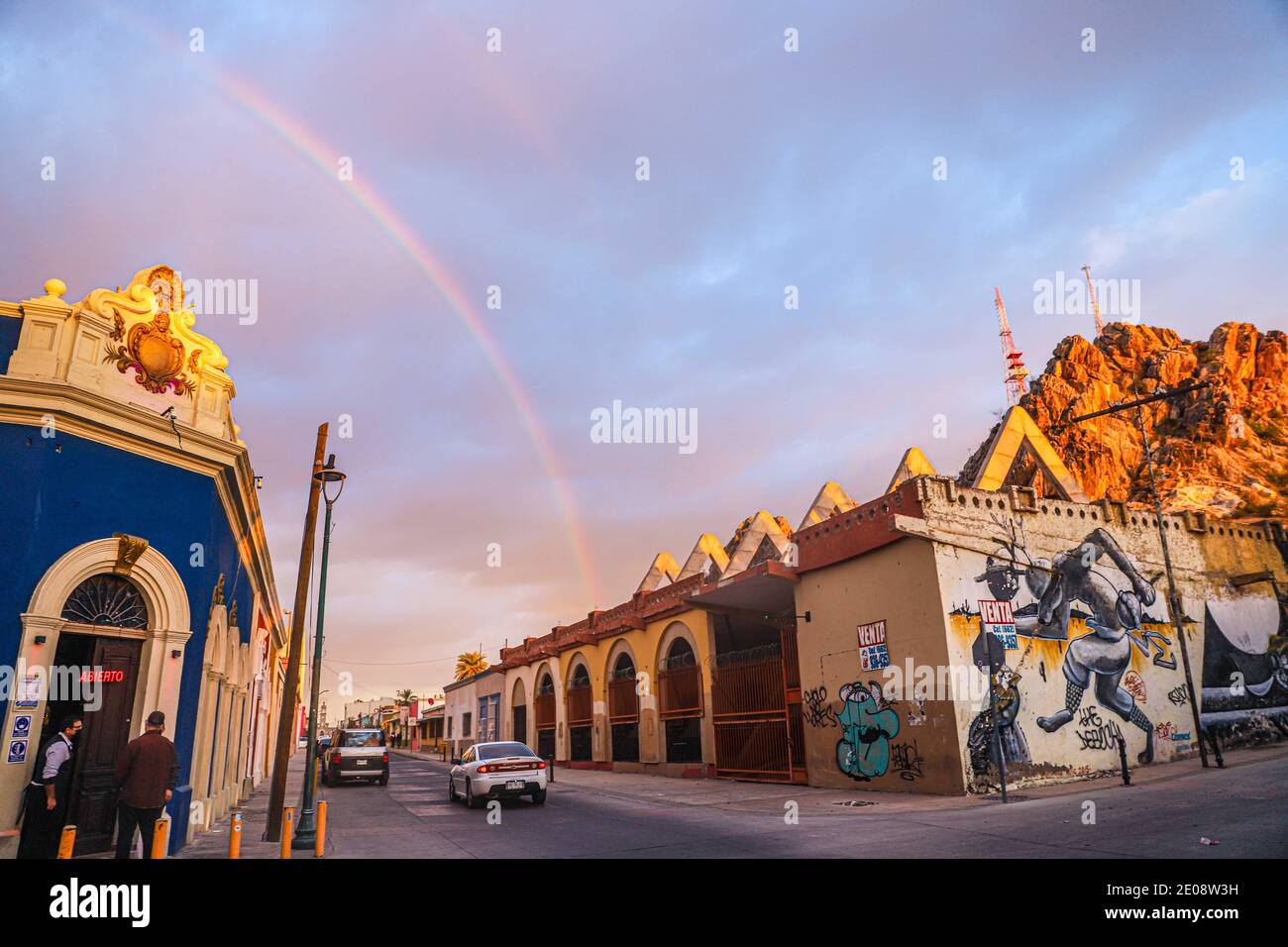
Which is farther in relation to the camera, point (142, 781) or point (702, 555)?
point (702, 555)

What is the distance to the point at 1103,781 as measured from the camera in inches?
671

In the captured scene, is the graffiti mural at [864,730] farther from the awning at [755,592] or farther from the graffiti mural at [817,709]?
the awning at [755,592]

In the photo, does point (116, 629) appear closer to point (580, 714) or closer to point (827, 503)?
point (827, 503)

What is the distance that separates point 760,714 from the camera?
75.0 feet

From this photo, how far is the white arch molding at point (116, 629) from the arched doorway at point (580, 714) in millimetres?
24329

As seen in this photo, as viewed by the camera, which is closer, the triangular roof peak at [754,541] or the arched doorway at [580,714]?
the triangular roof peak at [754,541]

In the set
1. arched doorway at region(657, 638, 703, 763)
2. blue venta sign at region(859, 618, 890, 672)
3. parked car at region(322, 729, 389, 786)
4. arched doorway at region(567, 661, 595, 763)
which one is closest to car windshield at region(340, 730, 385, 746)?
parked car at region(322, 729, 389, 786)

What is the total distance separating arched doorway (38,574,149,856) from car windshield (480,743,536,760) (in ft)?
26.0

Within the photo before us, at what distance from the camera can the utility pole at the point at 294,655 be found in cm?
1226

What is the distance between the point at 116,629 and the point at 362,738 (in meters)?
16.9

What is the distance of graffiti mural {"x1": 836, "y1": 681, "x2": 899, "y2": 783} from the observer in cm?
1780

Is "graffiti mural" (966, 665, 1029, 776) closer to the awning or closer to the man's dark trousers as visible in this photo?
the awning

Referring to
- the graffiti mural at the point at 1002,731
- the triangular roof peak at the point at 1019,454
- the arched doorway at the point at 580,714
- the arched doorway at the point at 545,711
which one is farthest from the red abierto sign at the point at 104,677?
the arched doorway at the point at 545,711

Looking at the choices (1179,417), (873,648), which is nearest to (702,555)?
(873,648)
